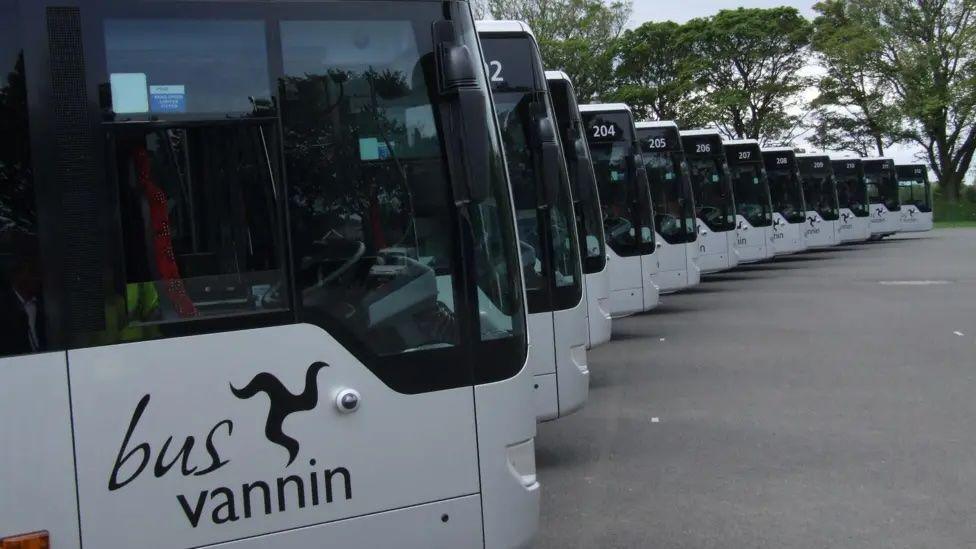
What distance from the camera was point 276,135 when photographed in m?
4.20

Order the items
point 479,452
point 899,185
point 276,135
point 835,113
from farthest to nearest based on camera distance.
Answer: point 835,113 < point 899,185 < point 479,452 < point 276,135

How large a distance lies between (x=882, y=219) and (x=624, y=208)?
28.3m

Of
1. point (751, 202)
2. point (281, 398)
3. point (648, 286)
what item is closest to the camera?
point (281, 398)

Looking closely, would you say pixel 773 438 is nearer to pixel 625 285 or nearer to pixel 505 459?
pixel 505 459

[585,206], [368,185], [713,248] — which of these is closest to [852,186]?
[713,248]

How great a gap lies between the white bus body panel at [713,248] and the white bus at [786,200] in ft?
21.3

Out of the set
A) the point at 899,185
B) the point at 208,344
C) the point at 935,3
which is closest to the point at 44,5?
the point at 208,344

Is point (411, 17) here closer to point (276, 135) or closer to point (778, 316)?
point (276, 135)

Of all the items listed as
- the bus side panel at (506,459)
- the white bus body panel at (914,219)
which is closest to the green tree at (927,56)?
the white bus body panel at (914,219)

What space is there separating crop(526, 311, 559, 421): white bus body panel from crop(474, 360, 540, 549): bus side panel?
3.55m

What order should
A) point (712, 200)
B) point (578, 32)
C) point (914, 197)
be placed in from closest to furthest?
1. point (712, 200)
2. point (914, 197)
3. point (578, 32)

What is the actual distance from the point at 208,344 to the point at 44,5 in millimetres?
1298

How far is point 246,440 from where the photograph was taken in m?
4.10

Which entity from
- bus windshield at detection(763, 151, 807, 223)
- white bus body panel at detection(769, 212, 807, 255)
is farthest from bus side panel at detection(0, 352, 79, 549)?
bus windshield at detection(763, 151, 807, 223)
